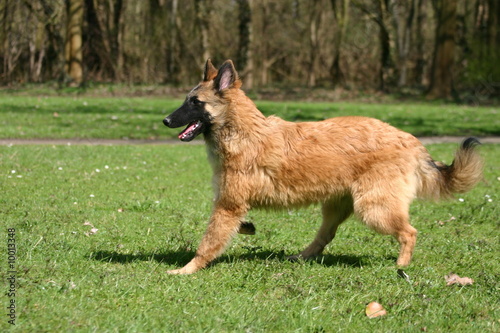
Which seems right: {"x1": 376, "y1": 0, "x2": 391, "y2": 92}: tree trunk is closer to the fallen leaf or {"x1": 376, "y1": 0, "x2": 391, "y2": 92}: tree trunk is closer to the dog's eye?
the dog's eye

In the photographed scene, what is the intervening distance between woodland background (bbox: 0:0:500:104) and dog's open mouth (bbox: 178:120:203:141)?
21.6 metres

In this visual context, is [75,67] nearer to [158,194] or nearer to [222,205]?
[158,194]

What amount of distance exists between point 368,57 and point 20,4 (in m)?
18.8

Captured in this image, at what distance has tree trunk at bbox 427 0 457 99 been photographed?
2484 centimetres

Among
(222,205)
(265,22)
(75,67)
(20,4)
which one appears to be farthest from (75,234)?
(265,22)

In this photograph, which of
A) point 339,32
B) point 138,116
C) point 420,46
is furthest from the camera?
point 420,46

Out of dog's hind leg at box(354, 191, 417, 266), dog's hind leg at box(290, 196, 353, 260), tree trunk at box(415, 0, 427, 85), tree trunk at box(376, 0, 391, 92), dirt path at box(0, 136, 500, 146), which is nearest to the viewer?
dog's hind leg at box(354, 191, 417, 266)

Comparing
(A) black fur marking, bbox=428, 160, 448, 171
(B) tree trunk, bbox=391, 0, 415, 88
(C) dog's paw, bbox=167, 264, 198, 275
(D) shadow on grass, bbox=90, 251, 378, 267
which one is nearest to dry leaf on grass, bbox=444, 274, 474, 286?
(D) shadow on grass, bbox=90, 251, 378, 267

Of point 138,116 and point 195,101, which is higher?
point 195,101

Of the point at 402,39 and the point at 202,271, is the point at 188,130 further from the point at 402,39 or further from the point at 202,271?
the point at 402,39

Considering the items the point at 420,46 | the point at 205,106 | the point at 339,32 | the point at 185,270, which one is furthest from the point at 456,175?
the point at 420,46

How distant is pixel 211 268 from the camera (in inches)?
213

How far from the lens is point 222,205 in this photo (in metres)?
5.42

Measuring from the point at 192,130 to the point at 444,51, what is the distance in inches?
871
